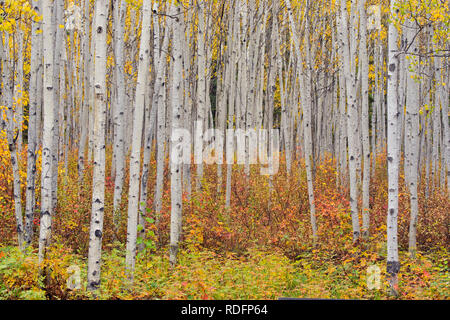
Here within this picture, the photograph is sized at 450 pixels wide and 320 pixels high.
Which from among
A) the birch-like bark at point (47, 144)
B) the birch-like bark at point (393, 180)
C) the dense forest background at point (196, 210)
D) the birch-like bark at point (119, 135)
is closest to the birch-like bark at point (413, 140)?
the dense forest background at point (196, 210)

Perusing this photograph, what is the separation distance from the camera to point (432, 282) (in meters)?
6.03

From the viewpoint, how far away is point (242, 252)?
7902 mm

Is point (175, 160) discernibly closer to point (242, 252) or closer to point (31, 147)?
point (242, 252)

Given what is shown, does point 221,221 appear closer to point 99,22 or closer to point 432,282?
point 432,282

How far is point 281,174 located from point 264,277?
8478mm

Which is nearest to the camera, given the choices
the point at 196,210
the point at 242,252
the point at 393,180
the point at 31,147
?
the point at 393,180

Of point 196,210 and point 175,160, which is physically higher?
point 175,160

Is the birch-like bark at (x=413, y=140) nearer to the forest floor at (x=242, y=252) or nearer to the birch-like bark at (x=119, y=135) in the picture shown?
the forest floor at (x=242, y=252)

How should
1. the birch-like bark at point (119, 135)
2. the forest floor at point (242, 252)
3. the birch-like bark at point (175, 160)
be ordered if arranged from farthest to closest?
1. the birch-like bark at point (119, 135)
2. the birch-like bark at point (175, 160)
3. the forest floor at point (242, 252)

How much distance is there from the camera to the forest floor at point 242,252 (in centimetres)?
550

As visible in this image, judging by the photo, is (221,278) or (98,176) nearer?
(98,176)

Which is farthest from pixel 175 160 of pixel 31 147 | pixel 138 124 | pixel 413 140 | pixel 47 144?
pixel 413 140

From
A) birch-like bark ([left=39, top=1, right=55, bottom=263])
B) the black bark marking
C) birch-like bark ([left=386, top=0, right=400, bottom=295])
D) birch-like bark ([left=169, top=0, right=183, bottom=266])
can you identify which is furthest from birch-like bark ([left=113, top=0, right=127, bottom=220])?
the black bark marking

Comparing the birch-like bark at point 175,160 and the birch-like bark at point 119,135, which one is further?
the birch-like bark at point 119,135
